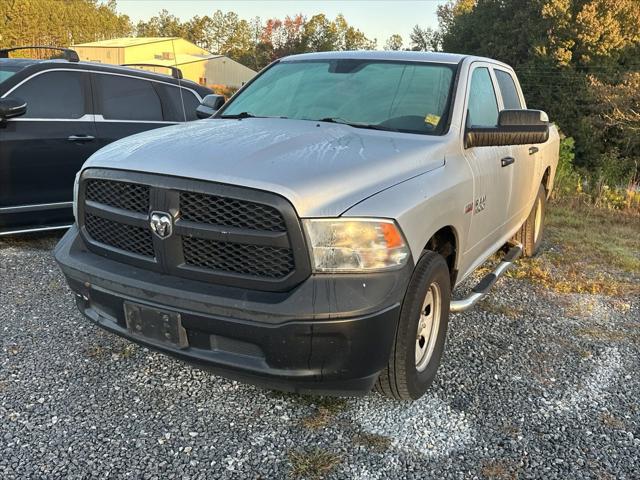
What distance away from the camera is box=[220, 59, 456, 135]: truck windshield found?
11.4 ft

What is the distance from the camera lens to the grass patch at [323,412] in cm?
283

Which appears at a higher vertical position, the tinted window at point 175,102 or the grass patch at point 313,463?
the tinted window at point 175,102

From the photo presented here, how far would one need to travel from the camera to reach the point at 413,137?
3.26 meters

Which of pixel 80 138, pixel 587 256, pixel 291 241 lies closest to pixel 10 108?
pixel 80 138

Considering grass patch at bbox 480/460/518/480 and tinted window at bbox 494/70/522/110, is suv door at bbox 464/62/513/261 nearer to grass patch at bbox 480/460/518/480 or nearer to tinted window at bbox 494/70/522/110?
tinted window at bbox 494/70/522/110

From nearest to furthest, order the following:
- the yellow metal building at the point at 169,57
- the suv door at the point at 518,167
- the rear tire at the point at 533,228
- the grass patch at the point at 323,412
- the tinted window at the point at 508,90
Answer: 1. the grass patch at the point at 323,412
2. the suv door at the point at 518,167
3. the tinted window at the point at 508,90
4. the rear tire at the point at 533,228
5. the yellow metal building at the point at 169,57

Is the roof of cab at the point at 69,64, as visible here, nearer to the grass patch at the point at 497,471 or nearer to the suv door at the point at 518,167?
the suv door at the point at 518,167

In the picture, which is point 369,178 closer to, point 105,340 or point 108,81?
point 105,340

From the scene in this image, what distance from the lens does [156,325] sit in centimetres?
258

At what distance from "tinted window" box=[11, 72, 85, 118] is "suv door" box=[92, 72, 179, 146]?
7.7 inches

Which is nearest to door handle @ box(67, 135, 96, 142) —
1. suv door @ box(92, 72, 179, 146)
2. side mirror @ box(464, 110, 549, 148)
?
suv door @ box(92, 72, 179, 146)

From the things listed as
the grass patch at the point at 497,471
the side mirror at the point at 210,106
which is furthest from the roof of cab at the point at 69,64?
the grass patch at the point at 497,471

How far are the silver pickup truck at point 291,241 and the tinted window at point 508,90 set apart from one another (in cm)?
128

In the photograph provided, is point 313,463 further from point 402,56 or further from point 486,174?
point 402,56
